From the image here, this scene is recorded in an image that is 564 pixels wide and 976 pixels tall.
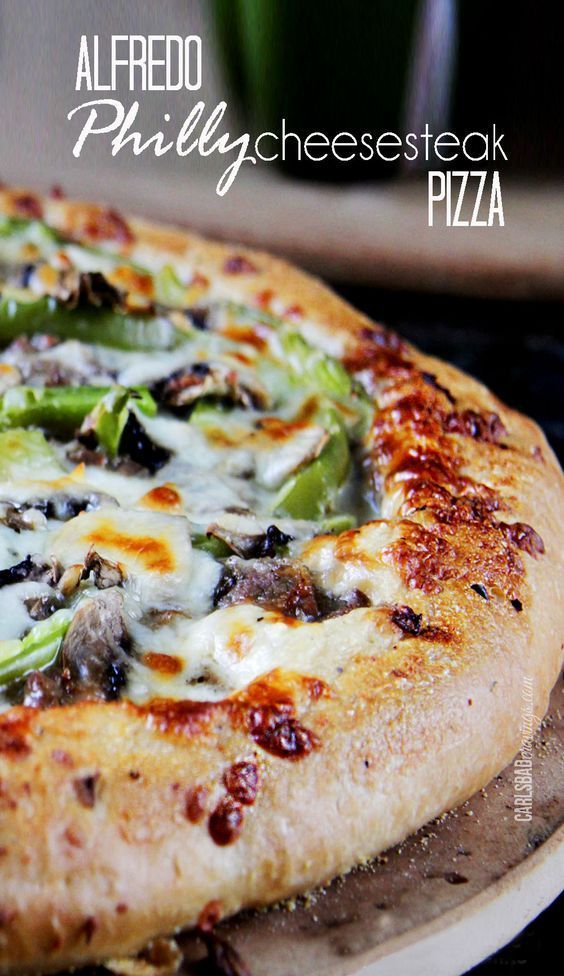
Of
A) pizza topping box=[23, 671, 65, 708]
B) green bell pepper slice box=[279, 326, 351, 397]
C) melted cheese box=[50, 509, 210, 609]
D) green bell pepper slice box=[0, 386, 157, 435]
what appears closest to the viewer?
pizza topping box=[23, 671, 65, 708]

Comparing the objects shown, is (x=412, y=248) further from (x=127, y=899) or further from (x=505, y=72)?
(x=127, y=899)

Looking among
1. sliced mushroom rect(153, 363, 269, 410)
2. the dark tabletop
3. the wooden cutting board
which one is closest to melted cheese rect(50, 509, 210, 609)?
sliced mushroom rect(153, 363, 269, 410)

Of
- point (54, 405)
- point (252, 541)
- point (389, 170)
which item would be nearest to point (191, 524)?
point (252, 541)

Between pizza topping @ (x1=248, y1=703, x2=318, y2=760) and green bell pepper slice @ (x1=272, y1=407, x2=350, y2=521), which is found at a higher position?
green bell pepper slice @ (x1=272, y1=407, x2=350, y2=521)

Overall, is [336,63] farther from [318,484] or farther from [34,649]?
[34,649]

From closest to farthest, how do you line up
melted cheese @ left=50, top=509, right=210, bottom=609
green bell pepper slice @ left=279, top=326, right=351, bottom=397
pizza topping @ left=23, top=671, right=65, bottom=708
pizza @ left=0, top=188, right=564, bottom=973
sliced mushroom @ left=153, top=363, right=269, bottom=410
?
pizza @ left=0, top=188, right=564, bottom=973, pizza topping @ left=23, top=671, right=65, bottom=708, melted cheese @ left=50, top=509, right=210, bottom=609, sliced mushroom @ left=153, top=363, right=269, bottom=410, green bell pepper slice @ left=279, top=326, right=351, bottom=397

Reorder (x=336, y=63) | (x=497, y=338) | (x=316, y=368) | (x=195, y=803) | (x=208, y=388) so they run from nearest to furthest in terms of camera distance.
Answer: (x=195, y=803), (x=208, y=388), (x=316, y=368), (x=497, y=338), (x=336, y=63)

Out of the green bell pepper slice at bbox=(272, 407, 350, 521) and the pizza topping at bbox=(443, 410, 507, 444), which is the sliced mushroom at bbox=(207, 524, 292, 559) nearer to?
the green bell pepper slice at bbox=(272, 407, 350, 521)
